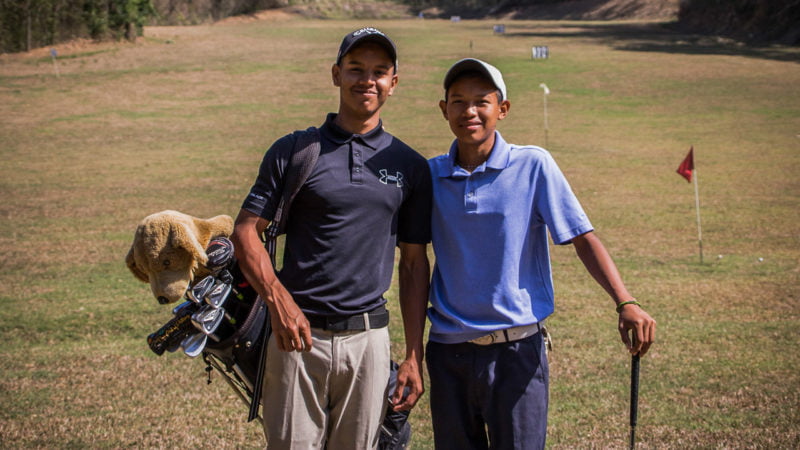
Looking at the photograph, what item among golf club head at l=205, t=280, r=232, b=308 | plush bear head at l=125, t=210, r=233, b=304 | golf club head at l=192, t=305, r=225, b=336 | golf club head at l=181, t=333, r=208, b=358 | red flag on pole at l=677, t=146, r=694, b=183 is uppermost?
plush bear head at l=125, t=210, r=233, b=304

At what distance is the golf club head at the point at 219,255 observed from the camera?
10.5 feet

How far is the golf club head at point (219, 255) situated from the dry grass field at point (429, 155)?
2.33 metres

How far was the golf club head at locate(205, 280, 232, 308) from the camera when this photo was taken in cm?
311

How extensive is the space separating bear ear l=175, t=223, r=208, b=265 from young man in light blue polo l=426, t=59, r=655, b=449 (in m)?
0.99

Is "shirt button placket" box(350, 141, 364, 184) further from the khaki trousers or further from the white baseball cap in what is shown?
the khaki trousers

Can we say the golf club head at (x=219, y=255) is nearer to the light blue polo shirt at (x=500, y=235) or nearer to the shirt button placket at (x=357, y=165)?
the shirt button placket at (x=357, y=165)

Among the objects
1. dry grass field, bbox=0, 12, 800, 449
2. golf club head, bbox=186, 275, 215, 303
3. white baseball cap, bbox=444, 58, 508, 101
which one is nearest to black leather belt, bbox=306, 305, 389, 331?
golf club head, bbox=186, 275, 215, 303

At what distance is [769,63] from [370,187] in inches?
1472

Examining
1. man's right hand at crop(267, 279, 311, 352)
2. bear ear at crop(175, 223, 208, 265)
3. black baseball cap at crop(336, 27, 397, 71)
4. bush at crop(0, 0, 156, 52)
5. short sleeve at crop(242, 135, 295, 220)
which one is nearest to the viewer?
man's right hand at crop(267, 279, 311, 352)

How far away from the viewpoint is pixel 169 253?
325 centimetres

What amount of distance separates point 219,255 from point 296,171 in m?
0.56

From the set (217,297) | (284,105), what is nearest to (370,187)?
(217,297)

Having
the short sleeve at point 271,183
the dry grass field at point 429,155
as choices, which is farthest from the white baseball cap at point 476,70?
the dry grass field at point 429,155

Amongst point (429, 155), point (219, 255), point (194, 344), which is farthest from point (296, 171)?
point (429, 155)
